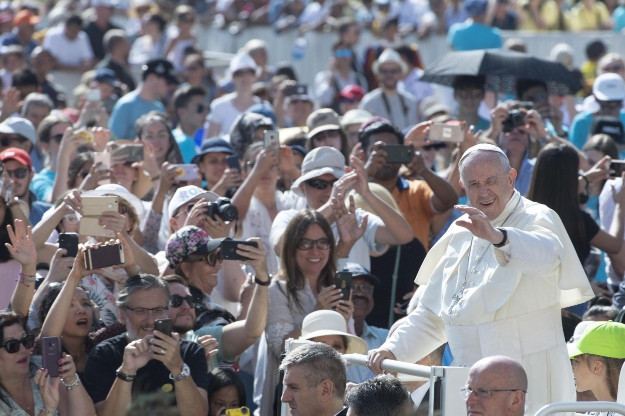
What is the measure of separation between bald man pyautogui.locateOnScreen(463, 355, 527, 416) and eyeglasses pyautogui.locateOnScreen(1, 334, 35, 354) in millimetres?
2493

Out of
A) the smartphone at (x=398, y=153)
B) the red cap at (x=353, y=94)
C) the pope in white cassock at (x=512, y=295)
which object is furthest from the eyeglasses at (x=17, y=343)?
the red cap at (x=353, y=94)

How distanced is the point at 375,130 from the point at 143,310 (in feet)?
10.5

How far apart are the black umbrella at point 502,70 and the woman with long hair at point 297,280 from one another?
13.6 ft

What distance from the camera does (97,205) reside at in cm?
804

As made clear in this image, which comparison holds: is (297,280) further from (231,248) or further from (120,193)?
(120,193)

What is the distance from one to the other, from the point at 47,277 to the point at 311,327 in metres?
1.55

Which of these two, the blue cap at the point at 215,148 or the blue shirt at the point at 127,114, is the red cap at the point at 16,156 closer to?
the blue cap at the point at 215,148

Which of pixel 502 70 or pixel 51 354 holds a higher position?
pixel 502 70

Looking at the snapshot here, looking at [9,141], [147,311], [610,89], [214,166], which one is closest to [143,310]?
[147,311]

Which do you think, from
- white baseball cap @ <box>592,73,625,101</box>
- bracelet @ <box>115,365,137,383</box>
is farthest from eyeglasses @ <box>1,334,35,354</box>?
white baseball cap @ <box>592,73,625,101</box>

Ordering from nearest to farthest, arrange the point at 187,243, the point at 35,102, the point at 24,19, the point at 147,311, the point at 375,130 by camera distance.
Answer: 1. the point at 147,311
2. the point at 187,243
3. the point at 375,130
4. the point at 35,102
5. the point at 24,19

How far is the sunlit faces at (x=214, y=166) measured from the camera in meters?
10.5

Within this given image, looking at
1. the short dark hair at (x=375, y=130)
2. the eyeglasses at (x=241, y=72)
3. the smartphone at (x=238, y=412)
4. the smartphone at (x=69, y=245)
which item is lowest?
the smartphone at (x=238, y=412)

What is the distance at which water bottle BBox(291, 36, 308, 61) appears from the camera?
20.1 meters
